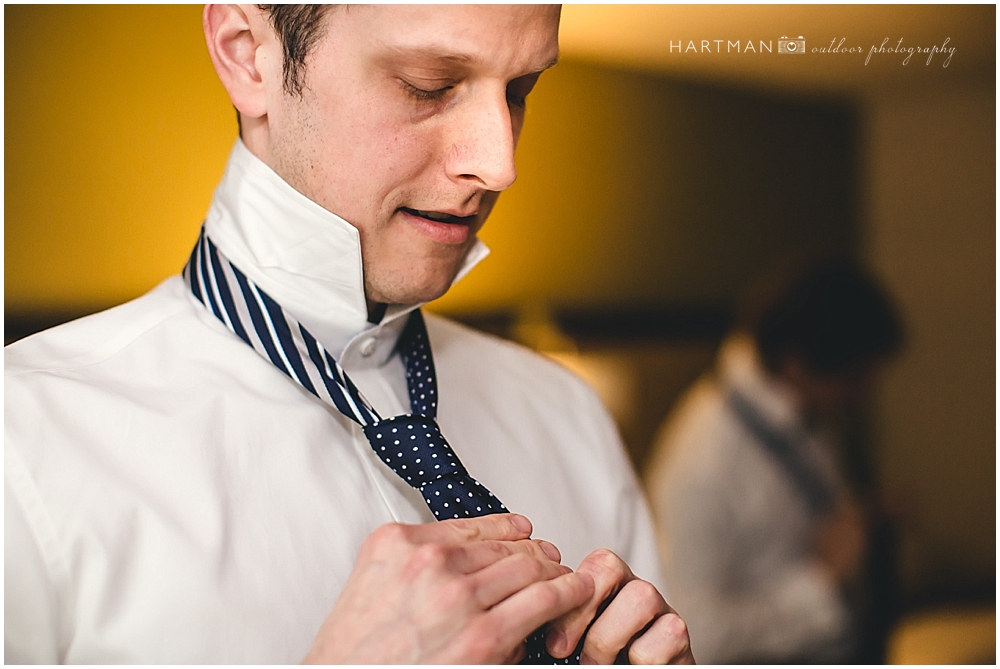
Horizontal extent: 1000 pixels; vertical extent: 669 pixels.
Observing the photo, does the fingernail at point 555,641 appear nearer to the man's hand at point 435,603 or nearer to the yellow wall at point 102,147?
the man's hand at point 435,603

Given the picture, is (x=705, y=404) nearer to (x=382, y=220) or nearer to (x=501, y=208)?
(x=501, y=208)

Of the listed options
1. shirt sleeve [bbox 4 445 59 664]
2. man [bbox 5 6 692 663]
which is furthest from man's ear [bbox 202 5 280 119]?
shirt sleeve [bbox 4 445 59 664]

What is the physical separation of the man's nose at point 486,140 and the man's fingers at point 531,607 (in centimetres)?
28

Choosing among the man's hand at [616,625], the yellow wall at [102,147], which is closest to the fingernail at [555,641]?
the man's hand at [616,625]

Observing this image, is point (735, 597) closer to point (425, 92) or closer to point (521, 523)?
point (521, 523)

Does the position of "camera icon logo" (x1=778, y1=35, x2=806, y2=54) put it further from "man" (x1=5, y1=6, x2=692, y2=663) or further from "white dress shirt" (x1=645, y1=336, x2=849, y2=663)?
"white dress shirt" (x1=645, y1=336, x2=849, y2=663)

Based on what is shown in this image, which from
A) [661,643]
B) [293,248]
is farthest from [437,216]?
[661,643]

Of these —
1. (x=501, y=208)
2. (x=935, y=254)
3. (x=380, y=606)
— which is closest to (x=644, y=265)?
(x=501, y=208)

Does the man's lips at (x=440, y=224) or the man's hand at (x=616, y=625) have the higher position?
the man's lips at (x=440, y=224)

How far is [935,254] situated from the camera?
357 centimetres

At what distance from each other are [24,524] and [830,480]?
1920 millimetres

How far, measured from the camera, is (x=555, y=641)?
574mm

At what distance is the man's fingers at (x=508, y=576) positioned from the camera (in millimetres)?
522

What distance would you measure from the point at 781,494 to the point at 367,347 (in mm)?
1429
